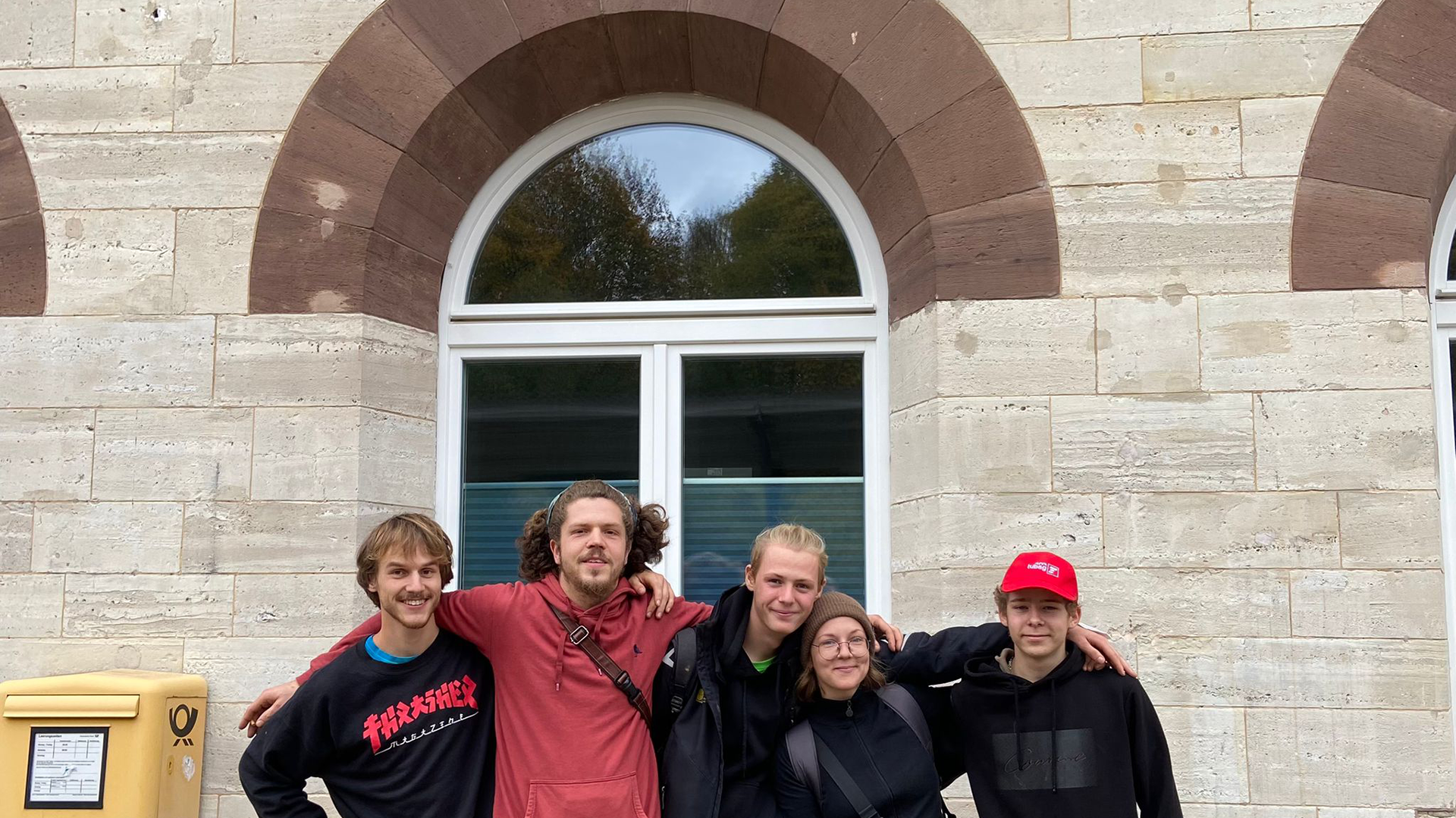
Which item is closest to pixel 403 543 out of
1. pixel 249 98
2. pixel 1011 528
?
pixel 1011 528

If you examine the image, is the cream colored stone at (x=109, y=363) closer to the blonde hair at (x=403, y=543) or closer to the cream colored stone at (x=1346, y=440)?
the blonde hair at (x=403, y=543)

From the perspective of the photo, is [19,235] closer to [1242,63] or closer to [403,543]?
[403,543]

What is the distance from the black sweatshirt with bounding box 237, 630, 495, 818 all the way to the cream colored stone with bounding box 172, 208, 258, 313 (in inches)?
78.8

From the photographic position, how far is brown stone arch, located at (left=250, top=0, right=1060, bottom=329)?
13.3 ft

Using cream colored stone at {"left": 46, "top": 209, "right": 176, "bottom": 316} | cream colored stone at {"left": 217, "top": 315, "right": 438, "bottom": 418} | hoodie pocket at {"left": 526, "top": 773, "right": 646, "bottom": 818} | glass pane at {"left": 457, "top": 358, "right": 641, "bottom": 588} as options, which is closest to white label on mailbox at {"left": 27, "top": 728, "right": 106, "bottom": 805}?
cream colored stone at {"left": 217, "top": 315, "right": 438, "bottom": 418}

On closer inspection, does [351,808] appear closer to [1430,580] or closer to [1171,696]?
[1171,696]

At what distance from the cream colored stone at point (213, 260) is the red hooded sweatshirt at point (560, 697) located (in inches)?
73.8

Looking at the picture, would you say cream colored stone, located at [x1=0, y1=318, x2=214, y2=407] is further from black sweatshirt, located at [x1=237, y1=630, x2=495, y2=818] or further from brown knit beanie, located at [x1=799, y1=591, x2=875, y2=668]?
brown knit beanie, located at [x1=799, y1=591, x2=875, y2=668]

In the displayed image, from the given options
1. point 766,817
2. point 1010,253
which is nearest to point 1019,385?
point 1010,253

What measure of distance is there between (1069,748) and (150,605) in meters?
3.07

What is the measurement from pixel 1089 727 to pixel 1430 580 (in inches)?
69.3

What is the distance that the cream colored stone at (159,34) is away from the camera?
4.32 metres

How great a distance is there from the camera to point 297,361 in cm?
416

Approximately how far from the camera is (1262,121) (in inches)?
157
